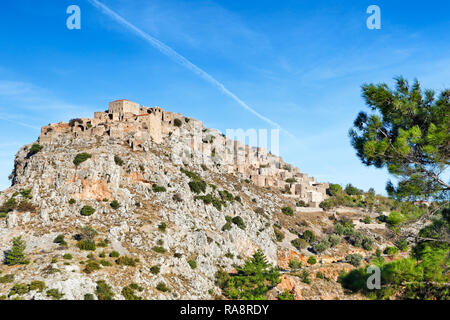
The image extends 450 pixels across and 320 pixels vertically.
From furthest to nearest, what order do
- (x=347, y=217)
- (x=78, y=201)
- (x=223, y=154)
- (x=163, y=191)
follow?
(x=223, y=154) → (x=347, y=217) → (x=163, y=191) → (x=78, y=201)

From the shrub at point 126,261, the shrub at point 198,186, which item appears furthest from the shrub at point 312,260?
the shrub at point 126,261

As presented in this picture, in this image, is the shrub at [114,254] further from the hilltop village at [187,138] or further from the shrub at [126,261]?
the hilltop village at [187,138]

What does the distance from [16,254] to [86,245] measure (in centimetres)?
643

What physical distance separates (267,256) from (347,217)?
98.4 ft

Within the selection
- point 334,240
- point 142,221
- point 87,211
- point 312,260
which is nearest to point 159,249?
point 142,221

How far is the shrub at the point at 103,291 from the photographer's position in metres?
30.2

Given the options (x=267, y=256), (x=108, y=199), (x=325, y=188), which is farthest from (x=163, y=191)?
(x=325, y=188)

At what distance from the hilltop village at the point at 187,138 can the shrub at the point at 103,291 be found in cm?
2874

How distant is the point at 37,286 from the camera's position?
2903 centimetres

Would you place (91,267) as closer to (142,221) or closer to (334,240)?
(142,221)

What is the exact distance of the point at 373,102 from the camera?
13383 millimetres

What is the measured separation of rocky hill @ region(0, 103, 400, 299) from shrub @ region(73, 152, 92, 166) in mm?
136

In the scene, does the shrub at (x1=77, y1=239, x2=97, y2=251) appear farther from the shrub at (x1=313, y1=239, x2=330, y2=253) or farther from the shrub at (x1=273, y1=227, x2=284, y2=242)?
the shrub at (x1=313, y1=239, x2=330, y2=253)

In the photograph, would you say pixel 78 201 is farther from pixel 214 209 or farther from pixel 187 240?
pixel 214 209
